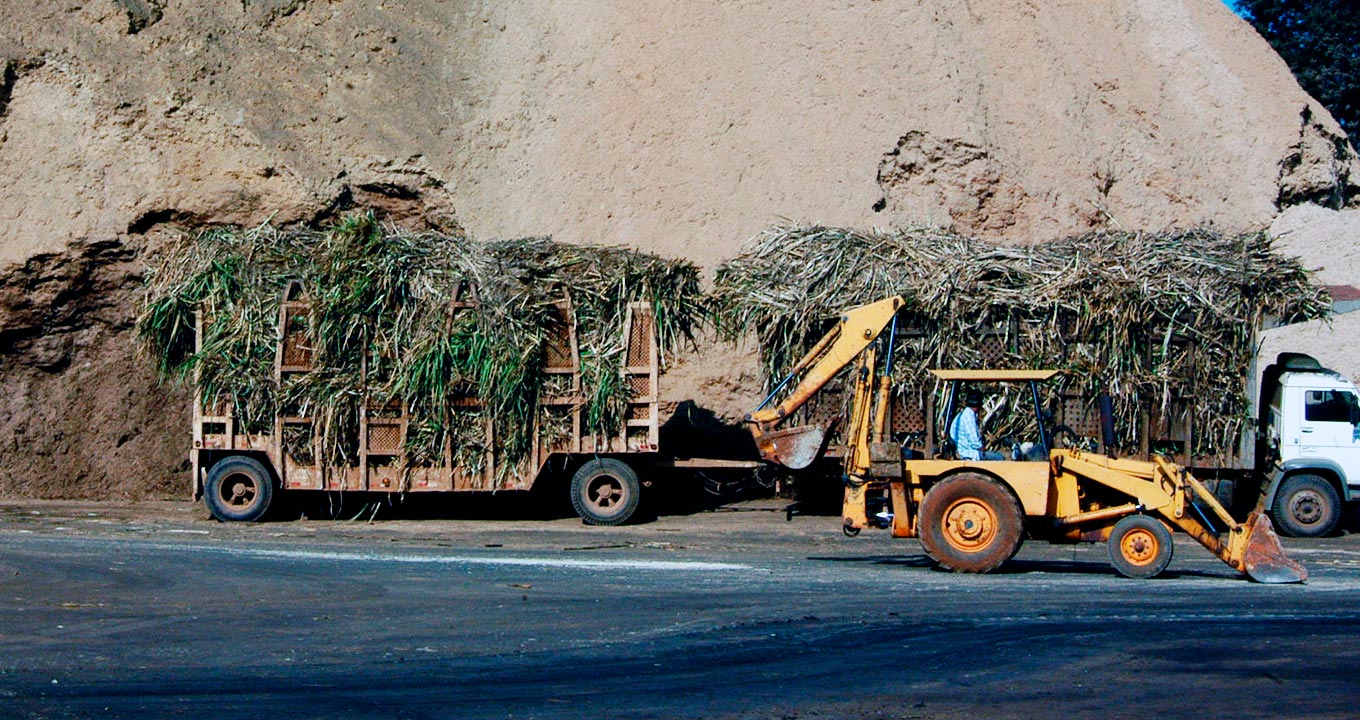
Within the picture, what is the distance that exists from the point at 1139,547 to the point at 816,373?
3.32m

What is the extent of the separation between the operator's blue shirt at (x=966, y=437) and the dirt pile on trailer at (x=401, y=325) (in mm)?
5793

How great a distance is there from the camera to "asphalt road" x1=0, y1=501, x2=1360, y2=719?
25.0 ft

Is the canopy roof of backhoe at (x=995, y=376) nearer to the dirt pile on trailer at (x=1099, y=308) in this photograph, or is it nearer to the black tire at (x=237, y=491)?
the dirt pile on trailer at (x=1099, y=308)

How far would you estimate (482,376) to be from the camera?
17734mm

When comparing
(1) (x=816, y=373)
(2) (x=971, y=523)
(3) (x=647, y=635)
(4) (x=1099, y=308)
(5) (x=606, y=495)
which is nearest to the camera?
(3) (x=647, y=635)

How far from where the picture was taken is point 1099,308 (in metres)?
17.9

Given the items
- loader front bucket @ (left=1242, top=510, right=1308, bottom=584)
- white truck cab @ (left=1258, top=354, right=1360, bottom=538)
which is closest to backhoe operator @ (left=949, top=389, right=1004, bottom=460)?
loader front bucket @ (left=1242, top=510, right=1308, bottom=584)

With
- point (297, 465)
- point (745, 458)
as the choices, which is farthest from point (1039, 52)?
point (297, 465)

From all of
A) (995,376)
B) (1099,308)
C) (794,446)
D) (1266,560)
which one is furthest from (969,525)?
(1099,308)

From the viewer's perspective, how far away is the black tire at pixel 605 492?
18094mm

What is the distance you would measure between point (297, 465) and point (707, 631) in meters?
9.87

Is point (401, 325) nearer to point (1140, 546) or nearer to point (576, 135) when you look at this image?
point (576, 135)

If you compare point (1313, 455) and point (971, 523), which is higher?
point (1313, 455)

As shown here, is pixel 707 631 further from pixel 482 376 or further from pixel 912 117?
pixel 912 117
